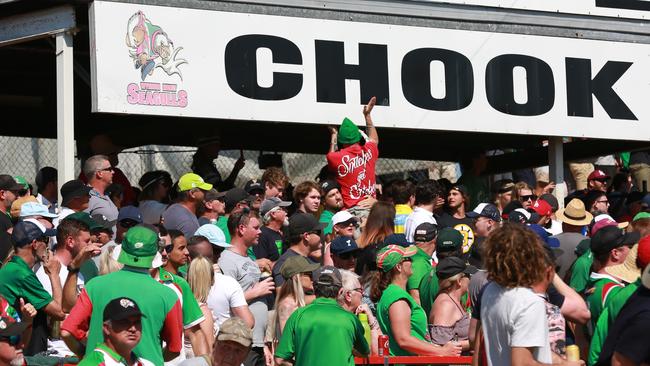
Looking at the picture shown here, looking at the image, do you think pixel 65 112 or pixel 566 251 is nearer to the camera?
pixel 566 251

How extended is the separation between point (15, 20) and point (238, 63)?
2196 millimetres

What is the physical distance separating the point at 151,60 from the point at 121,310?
624 cm

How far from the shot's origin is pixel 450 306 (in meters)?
9.85

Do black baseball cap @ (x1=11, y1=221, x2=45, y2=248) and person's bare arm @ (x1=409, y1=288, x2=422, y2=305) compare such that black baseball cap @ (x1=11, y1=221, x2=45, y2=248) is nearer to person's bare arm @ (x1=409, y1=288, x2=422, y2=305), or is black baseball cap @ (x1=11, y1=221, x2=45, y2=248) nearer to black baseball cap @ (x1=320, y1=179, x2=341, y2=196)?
person's bare arm @ (x1=409, y1=288, x2=422, y2=305)

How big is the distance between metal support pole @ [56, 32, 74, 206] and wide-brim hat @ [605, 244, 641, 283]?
18.9ft

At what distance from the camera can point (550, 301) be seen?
8.02 metres

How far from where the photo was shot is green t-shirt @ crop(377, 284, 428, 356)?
9.48m

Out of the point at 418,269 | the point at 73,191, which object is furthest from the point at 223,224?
the point at 418,269

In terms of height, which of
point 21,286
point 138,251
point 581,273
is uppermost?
point 138,251

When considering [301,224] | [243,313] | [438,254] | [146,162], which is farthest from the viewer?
[146,162]

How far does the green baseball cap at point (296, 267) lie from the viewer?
980cm

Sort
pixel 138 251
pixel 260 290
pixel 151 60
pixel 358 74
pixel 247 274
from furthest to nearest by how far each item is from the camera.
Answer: pixel 358 74, pixel 151 60, pixel 247 274, pixel 260 290, pixel 138 251

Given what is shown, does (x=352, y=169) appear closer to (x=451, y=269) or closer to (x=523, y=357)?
(x=451, y=269)

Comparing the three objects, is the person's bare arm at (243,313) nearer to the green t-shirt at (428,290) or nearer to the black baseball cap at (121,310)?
the green t-shirt at (428,290)
